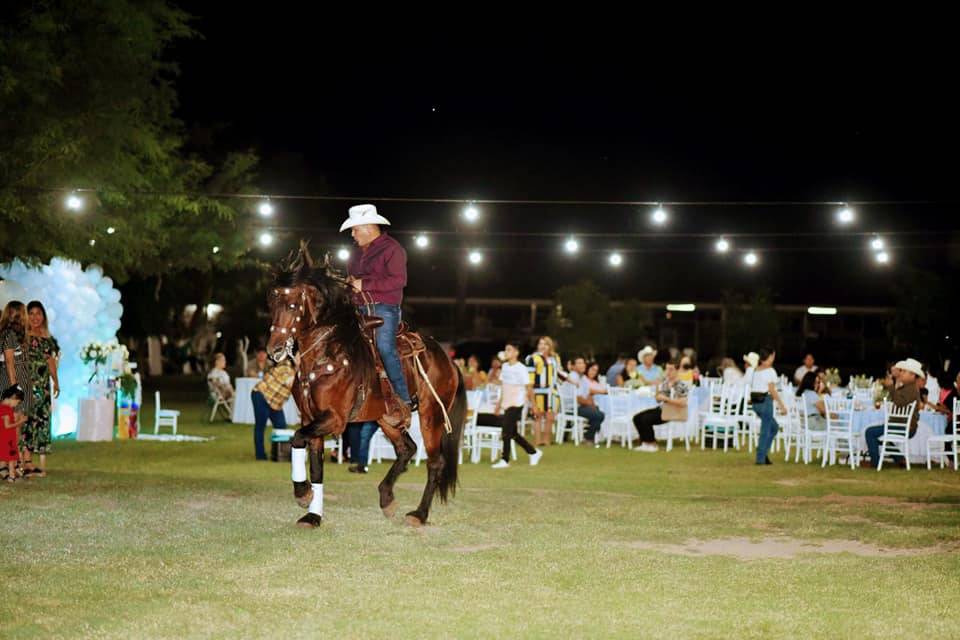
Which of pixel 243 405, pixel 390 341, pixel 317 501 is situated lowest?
pixel 317 501

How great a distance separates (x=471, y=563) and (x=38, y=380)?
279 inches

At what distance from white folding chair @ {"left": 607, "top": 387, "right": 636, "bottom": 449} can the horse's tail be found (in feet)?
37.0

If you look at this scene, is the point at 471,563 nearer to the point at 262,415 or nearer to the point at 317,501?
the point at 317,501

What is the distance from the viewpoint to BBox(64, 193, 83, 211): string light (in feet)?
75.3

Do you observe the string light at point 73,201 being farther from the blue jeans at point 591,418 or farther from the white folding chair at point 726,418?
the white folding chair at point 726,418

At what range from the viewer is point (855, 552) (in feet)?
30.7

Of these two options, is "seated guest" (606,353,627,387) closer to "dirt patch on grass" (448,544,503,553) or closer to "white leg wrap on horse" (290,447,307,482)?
"white leg wrap on horse" (290,447,307,482)

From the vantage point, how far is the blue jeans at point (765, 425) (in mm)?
18453

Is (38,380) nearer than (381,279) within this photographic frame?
No

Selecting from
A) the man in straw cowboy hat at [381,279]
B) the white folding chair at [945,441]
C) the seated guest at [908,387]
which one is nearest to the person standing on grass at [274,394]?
the man in straw cowboy hat at [381,279]

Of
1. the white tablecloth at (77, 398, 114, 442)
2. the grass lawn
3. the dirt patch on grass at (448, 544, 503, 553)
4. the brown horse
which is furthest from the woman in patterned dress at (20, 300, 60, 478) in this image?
the white tablecloth at (77, 398, 114, 442)

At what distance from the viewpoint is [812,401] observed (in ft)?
68.2

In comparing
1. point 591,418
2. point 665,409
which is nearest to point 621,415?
point 591,418

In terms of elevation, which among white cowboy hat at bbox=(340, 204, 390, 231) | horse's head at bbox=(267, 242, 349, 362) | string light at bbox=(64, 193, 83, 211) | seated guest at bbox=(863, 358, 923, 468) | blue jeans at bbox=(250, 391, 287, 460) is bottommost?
blue jeans at bbox=(250, 391, 287, 460)
